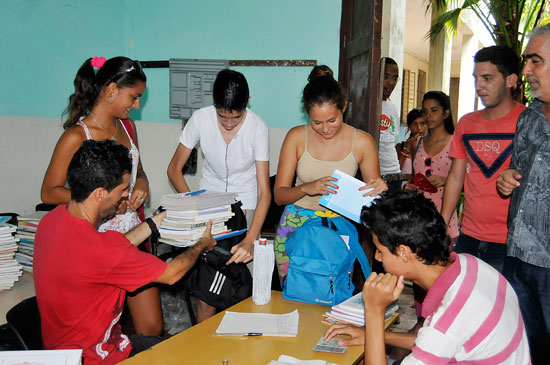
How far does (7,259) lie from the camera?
8.46ft

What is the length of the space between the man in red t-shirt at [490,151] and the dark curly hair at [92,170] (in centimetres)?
181

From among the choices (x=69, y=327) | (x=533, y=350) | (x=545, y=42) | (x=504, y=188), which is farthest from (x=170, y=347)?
(x=545, y=42)

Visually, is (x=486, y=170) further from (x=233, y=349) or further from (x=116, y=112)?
(x=116, y=112)

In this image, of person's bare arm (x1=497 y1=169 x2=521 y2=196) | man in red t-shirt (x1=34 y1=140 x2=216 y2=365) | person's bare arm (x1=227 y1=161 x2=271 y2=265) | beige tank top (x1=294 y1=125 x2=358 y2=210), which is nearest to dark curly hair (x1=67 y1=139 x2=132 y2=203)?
man in red t-shirt (x1=34 y1=140 x2=216 y2=365)

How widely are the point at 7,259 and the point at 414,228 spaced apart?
86.9 inches

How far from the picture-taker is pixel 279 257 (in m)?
2.53

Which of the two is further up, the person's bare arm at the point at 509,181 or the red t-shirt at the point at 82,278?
the person's bare arm at the point at 509,181

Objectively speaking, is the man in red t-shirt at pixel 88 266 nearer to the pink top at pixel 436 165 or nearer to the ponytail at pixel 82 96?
the ponytail at pixel 82 96

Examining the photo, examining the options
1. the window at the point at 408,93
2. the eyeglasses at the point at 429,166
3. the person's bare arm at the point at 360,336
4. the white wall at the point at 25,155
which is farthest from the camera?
the window at the point at 408,93

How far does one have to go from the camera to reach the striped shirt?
4.34ft

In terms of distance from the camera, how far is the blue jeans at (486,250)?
238 centimetres

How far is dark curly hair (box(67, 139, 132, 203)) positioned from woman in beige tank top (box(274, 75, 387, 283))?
1.02 m

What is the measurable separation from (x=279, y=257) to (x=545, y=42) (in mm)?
1584

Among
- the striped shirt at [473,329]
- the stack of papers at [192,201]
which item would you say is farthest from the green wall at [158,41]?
the striped shirt at [473,329]
